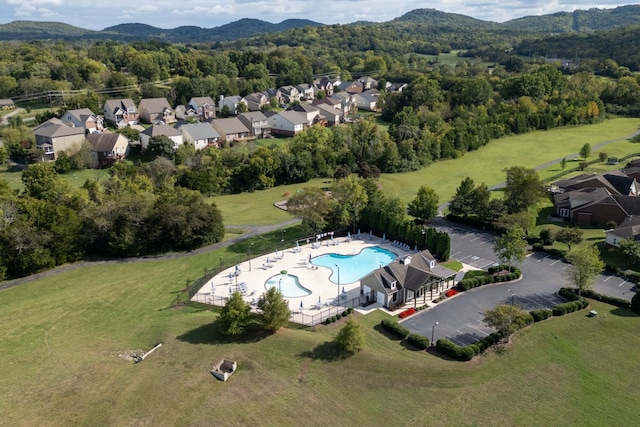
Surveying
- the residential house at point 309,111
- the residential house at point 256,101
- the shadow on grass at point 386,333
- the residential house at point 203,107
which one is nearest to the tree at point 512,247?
the shadow on grass at point 386,333

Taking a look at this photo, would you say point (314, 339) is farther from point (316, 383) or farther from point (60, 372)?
point (60, 372)

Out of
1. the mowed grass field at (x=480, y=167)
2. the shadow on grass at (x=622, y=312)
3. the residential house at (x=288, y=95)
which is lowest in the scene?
the shadow on grass at (x=622, y=312)

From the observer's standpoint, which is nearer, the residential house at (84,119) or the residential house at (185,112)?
the residential house at (84,119)

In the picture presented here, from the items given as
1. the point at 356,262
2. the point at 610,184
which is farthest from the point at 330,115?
the point at 356,262

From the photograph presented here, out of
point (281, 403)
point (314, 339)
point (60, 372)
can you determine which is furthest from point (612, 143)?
point (60, 372)

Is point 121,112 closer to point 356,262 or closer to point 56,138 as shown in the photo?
point 56,138

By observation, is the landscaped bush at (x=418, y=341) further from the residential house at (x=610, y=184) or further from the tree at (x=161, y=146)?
the tree at (x=161, y=146)

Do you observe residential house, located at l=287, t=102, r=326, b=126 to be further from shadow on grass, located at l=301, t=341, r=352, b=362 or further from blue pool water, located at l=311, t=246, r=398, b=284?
shadow on grass, located at l=301, t=341, r=352, b=362
